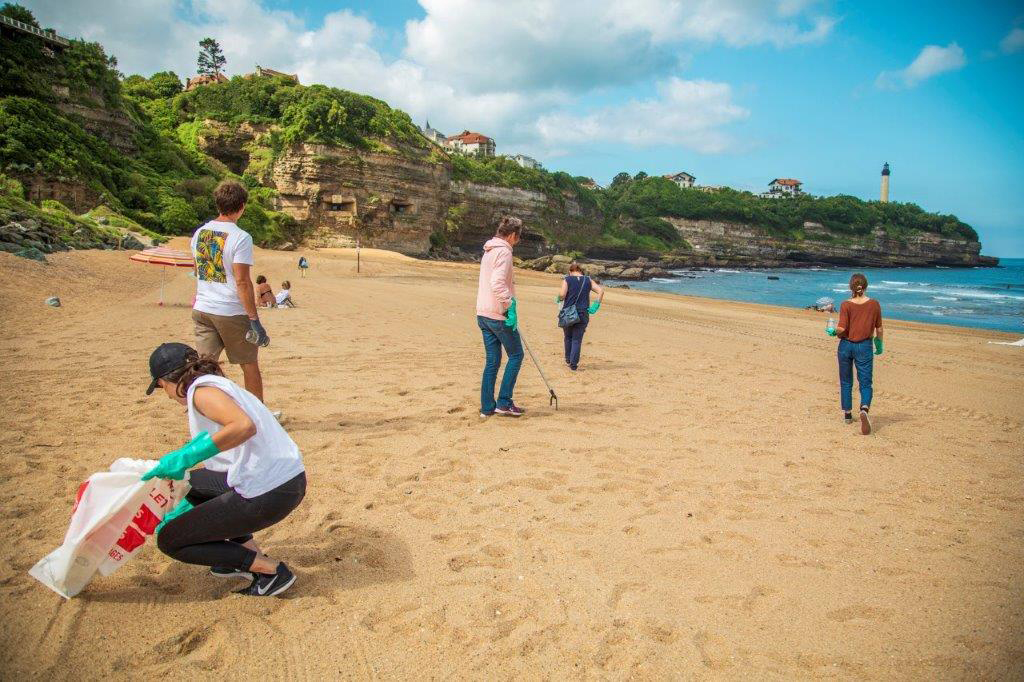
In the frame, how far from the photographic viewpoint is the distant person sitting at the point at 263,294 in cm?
1208

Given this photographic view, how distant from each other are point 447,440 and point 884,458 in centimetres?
419

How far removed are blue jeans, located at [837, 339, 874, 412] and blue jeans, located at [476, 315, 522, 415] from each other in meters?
3.63

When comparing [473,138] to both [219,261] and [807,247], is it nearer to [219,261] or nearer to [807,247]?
[807,247]

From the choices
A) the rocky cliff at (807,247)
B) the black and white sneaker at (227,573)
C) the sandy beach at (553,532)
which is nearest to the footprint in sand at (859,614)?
the sandy beach at (553,532)

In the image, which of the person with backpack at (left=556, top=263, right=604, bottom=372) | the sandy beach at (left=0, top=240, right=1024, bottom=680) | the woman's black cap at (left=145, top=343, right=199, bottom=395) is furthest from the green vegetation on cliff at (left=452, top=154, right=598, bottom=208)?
the woman's black cap at (left=145, top=343, right=199, bottom=395)

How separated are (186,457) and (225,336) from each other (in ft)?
8.15

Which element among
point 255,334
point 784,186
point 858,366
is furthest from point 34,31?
point 784,186

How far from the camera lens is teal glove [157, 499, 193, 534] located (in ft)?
9.47

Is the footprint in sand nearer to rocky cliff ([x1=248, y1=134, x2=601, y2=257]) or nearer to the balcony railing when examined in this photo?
rocky cliff ([x1=248, y1=134, x2=601, y2=257])

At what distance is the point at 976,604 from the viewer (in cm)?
310

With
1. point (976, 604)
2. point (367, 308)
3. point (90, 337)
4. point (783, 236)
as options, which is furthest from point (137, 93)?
point (783, 236)

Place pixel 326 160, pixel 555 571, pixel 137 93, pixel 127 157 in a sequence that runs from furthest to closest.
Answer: pixel 137 93 < pixel 326 160 < pixel 127 157 < pixel 555 571

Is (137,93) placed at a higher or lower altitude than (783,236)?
higher

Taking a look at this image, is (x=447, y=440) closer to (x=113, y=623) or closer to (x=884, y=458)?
(x=113, y=623)
